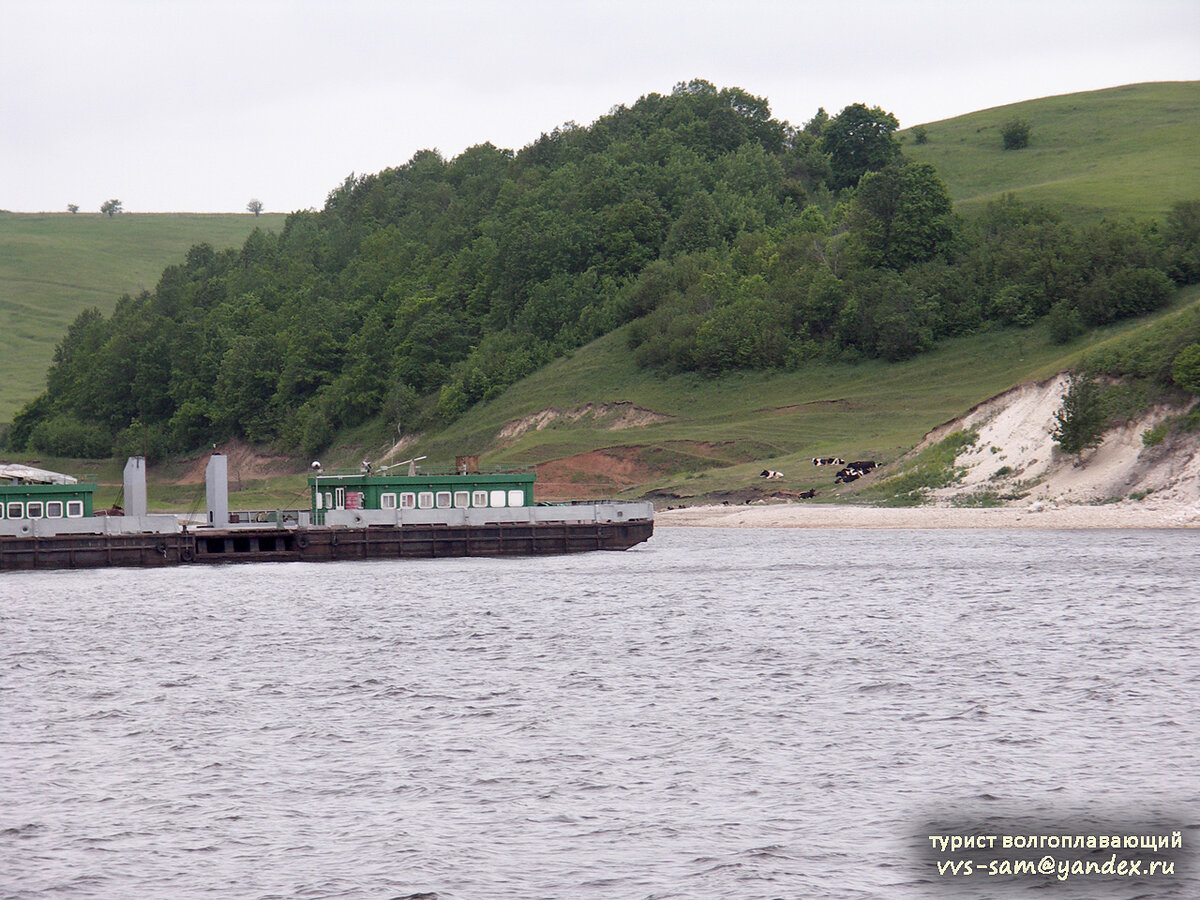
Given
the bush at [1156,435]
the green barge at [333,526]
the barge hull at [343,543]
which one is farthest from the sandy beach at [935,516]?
the barge hull at [343,543]

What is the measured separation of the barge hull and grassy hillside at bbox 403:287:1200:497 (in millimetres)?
38190

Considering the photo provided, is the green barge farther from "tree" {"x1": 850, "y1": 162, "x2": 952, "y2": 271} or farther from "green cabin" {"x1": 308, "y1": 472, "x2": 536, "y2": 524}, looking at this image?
"tree" {"x1": 850, "y1": 162, "x2": 952, "y2": 271}

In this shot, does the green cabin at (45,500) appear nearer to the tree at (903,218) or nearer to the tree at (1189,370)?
the tree at (1189,370)

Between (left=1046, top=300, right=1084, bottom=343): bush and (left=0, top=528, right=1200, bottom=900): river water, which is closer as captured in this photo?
(left=0, top=528, right=1200, bottom=900): river water

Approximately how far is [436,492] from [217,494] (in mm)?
11781

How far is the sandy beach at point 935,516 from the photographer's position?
8244cm

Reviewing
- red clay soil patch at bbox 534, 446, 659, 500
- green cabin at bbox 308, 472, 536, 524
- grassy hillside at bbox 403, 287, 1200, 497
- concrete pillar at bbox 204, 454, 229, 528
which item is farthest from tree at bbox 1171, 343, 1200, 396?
concrete pillar at bbox 204, 454, 229, 528

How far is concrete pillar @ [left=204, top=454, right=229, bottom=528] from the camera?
75375 mm

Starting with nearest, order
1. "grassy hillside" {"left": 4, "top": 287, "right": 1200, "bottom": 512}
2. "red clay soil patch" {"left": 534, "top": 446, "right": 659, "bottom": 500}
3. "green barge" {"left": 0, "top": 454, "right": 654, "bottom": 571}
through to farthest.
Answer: "green barge" {"left": 0, "top": 454, "right": 654, "bottom": 571} → "grassy hillside" {"left": 4, "top": 287, "right": 1200, "bottom": 512} → "red clay soil patch" {"left": 534, "top": 446, "right": 659, "bottom": 500}

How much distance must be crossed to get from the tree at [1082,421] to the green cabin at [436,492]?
119ft

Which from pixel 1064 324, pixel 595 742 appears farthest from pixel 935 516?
pixel 595 742

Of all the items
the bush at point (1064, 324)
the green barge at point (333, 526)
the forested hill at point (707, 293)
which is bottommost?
the green barge at point (333, 526)

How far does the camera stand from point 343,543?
7319 centimetres

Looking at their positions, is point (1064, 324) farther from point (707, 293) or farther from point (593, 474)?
point (707, 293)
